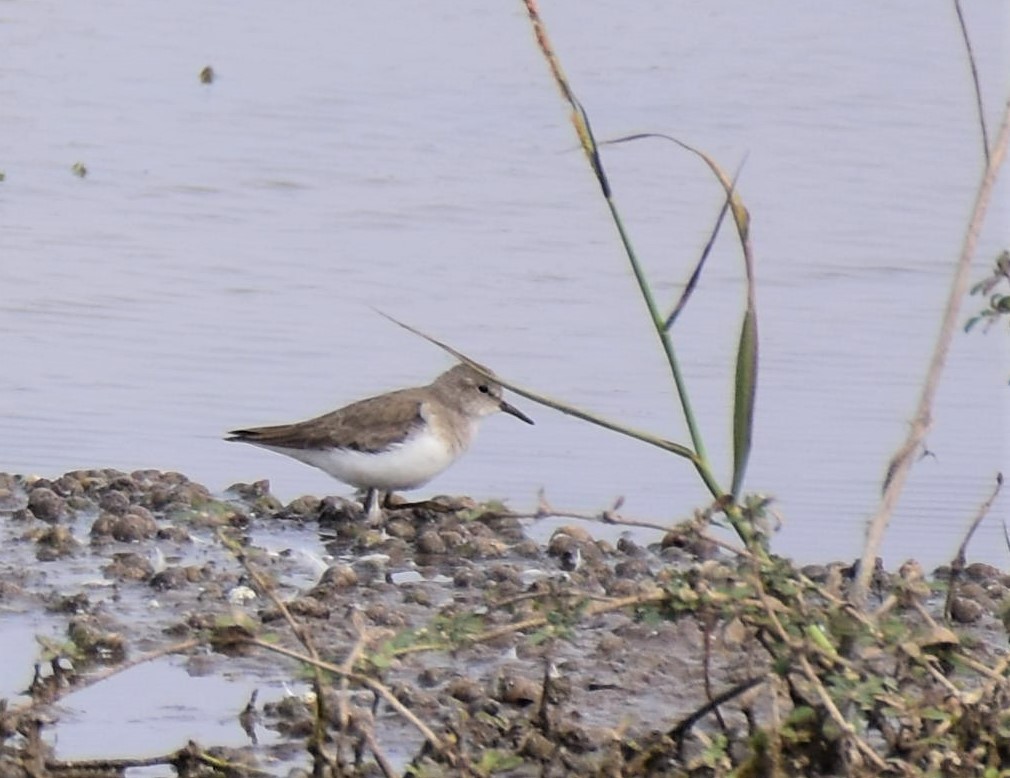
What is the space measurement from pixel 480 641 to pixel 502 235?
766cm

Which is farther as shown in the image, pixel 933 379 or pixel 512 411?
pixel 512 411

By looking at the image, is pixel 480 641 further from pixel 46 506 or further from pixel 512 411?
pixel 512 411

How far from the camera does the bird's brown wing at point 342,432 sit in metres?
8.75

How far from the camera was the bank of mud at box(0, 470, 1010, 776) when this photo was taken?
15.2 feet

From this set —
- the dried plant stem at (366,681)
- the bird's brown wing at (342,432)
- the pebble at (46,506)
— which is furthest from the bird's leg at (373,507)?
the dried plant stem at (366,681)

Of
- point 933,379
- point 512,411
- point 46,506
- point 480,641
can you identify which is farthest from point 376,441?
point 933,379

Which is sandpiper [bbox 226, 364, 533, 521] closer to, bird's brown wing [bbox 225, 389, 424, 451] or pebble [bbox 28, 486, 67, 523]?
bird's brown wing [bbox 225, 389, 424, 451]

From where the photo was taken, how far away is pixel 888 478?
4930 millimetres

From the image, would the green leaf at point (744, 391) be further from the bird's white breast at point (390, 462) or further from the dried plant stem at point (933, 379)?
the bird's white breast at point (390, 462)

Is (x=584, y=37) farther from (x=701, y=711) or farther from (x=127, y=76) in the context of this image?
(x=701, y=711)

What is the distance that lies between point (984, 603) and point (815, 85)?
9411 millimetres

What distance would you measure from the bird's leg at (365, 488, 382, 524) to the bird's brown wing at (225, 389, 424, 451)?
17 centimetres

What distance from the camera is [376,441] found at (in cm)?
878

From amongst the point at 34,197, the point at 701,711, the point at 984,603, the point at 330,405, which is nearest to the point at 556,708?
the point at 701,711
